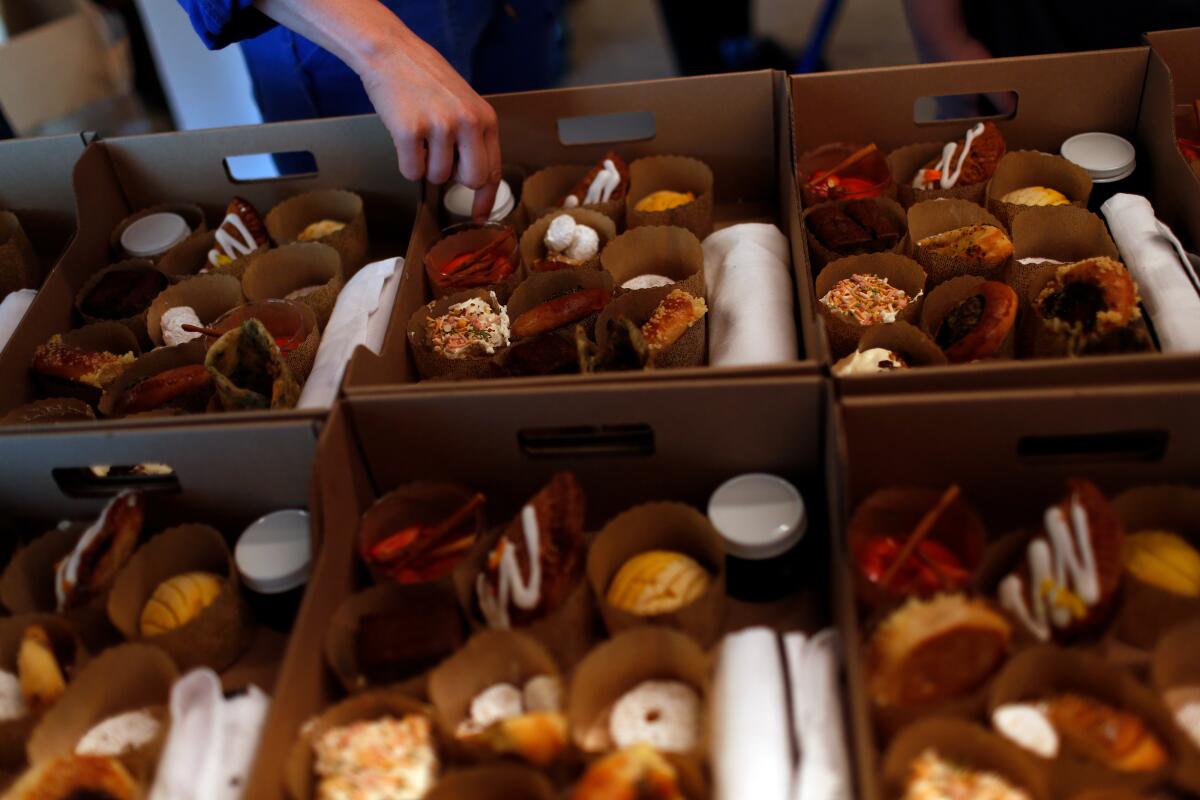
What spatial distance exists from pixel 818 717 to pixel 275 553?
0.70 metres

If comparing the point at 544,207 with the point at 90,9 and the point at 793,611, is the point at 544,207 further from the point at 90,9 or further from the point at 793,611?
the point at 90,9

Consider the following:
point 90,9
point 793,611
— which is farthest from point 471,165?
point 90,9

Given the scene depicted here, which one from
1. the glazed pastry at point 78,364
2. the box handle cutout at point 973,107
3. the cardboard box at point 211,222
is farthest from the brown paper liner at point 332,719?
the box handle cutout at point 973,107

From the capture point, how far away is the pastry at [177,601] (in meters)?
1.20

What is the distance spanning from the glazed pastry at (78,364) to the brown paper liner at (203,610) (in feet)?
1.26

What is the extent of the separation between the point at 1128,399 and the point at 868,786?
551mm

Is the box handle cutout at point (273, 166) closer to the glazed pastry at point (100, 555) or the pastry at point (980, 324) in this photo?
the glazed pastry at point (100, 555)

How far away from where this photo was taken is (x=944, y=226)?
1.58 m

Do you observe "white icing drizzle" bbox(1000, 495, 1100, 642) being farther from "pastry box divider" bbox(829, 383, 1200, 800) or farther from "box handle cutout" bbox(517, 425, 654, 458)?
"box handle cutout" bbox(517, 425, 654, 458)

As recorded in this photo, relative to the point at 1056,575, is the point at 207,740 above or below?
below

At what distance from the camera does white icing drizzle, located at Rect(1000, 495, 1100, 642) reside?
40.5 inches

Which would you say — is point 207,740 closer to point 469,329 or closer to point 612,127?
point 469,329

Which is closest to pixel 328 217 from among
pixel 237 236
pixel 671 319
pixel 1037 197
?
pixel 237 236

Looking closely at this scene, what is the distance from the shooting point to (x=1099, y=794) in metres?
0.88
